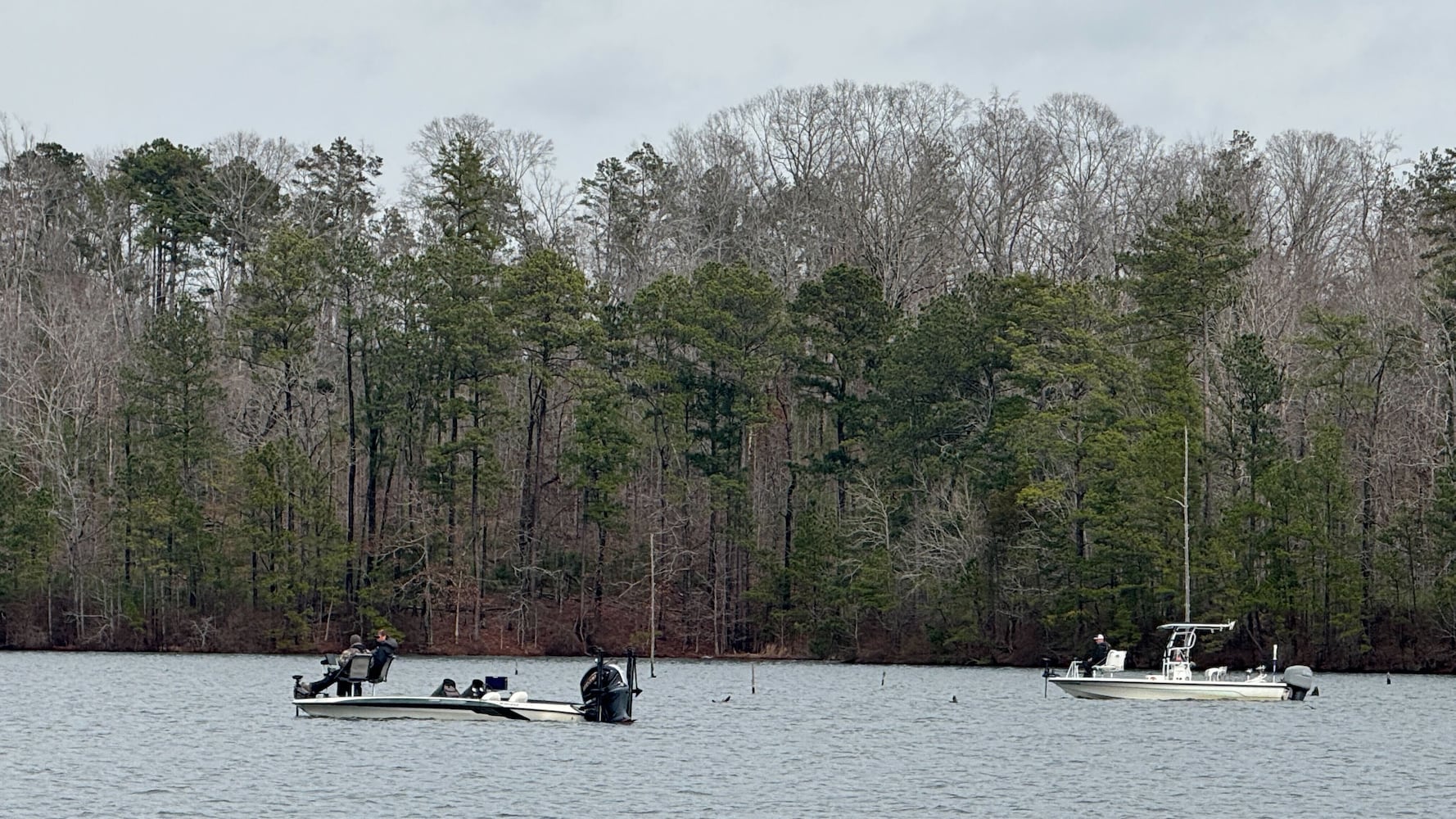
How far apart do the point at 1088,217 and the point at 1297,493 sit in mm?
26924

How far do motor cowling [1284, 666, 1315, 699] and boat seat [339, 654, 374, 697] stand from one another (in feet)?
92.8

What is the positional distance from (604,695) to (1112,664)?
2031 cm

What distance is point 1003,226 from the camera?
102 meters

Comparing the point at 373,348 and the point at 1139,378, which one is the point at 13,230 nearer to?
the point at 373,348

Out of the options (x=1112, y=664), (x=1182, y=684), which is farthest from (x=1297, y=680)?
(x=1112, y=664)

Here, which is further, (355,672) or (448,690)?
(355,672)

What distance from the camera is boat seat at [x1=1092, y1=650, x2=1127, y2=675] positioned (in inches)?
2472

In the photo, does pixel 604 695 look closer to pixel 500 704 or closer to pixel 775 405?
pixel 500 704

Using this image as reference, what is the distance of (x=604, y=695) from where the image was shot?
48.9 m

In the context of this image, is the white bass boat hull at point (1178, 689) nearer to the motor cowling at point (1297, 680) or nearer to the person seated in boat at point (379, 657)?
the motor cowling at point (1297, 680)

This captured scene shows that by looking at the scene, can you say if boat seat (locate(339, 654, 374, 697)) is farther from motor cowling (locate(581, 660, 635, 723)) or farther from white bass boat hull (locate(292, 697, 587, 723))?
motor cowling (locate(581, 660, 635, 723))

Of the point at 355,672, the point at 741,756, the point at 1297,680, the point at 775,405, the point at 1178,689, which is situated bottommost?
the point at 741,756

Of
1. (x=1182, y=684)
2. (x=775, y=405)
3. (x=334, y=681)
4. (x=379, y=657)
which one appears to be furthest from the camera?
(x=775, y=405)

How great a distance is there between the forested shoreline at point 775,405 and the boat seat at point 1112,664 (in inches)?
598
